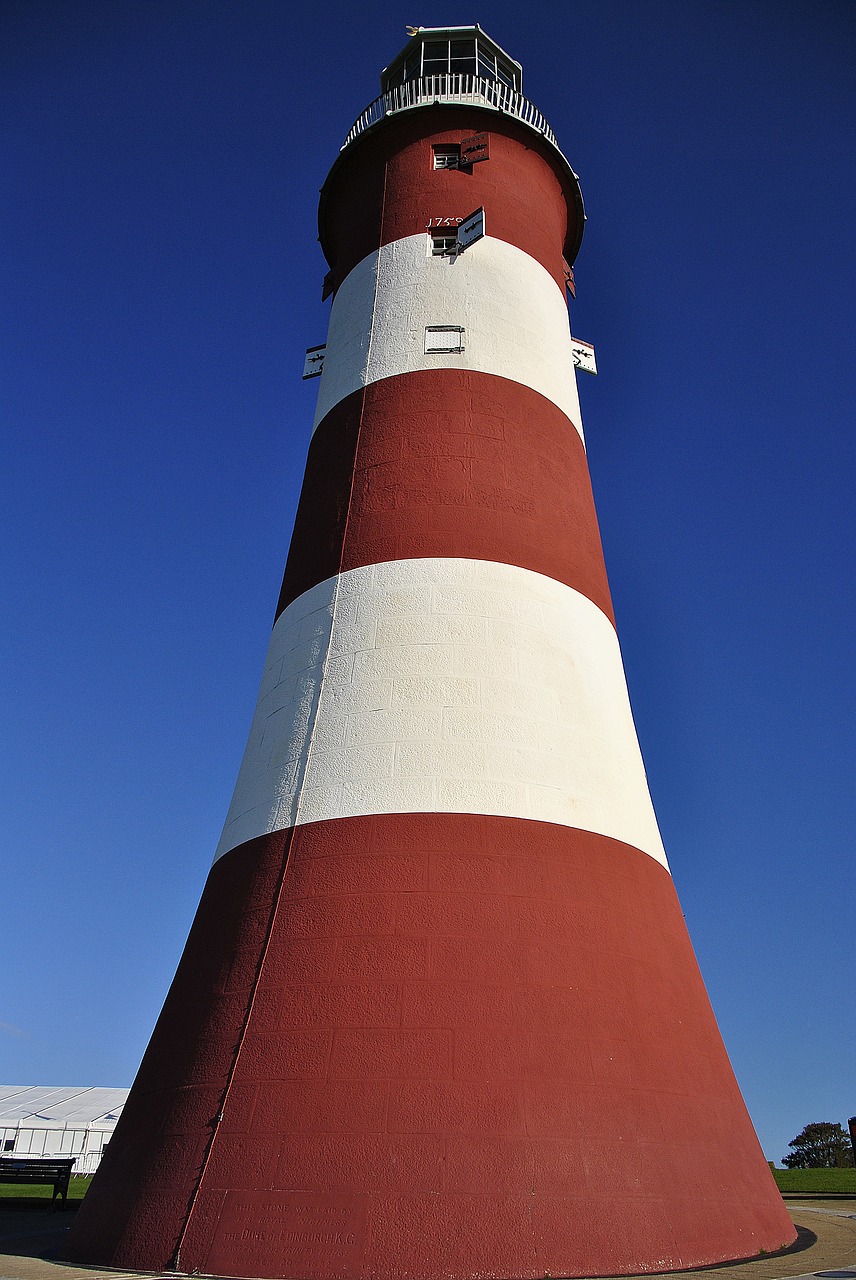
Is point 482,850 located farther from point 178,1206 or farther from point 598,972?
point 178,1206

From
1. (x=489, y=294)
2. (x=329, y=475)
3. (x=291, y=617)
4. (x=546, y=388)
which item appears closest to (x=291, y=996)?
(x=291, y=617)

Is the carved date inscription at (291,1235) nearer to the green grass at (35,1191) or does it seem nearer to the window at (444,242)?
the green grass at (35,1191)

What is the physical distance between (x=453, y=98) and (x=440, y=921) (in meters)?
10.5

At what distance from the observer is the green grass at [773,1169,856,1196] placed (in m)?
16.7

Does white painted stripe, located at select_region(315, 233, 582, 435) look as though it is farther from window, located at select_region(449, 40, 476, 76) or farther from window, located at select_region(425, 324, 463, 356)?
window, located at select_region(449, 40, 476, 76)

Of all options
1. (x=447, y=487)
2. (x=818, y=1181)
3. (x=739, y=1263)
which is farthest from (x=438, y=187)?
(x=818, y=1181)

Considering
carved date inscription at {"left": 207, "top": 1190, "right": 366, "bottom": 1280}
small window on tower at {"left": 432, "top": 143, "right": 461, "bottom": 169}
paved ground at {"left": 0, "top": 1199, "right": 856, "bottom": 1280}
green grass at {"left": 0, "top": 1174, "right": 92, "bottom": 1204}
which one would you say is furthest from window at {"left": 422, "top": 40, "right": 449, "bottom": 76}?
green grass at {"left": 0, "top": 1174, "right": 92, "bottom": 1204}

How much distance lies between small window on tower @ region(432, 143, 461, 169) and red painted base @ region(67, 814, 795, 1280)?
8602 mm

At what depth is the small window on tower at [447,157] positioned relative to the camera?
11.7 m

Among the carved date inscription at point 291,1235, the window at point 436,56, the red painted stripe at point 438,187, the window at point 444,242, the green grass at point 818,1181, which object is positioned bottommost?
the carved date inscription at point 291,1235

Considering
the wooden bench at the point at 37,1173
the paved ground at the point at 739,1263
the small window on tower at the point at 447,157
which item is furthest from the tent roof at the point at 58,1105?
the small window on tower at the point at 447,157

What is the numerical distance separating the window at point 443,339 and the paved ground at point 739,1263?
27.8ft

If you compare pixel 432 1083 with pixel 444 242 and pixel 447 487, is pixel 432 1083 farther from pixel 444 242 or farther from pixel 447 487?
pixel 444 242

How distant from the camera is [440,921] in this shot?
680 centimetres
